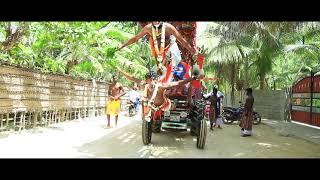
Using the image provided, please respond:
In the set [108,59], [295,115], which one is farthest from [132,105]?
[295,115]

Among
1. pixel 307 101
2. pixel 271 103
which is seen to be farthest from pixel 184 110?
pixel 271 103

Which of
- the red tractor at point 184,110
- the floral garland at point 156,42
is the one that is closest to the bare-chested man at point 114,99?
the red tractor at point 184,110

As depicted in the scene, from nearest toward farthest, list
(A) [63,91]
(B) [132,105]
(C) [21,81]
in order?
(C) [21,81]
(A) [63,91]
(B) [132,105]

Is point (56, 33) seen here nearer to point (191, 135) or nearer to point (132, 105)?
point (191, 135)

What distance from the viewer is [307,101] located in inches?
784

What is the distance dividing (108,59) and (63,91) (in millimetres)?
2394

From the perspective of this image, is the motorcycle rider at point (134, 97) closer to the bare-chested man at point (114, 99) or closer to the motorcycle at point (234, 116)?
the motorcycle at point (234, 116)

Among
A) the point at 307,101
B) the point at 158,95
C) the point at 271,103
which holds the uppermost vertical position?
the point at 158,95

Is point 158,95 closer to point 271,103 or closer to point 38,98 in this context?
point 38,98

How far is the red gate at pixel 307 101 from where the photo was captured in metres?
18.7

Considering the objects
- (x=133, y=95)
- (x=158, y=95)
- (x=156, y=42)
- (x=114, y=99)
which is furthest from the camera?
(x=133, y=95)

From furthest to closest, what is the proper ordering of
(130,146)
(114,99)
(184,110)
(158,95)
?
(114,99) < (184,110) < (130,146) < (158,95)

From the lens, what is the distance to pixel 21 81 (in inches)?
509

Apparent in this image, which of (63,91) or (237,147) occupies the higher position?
(63,91)
